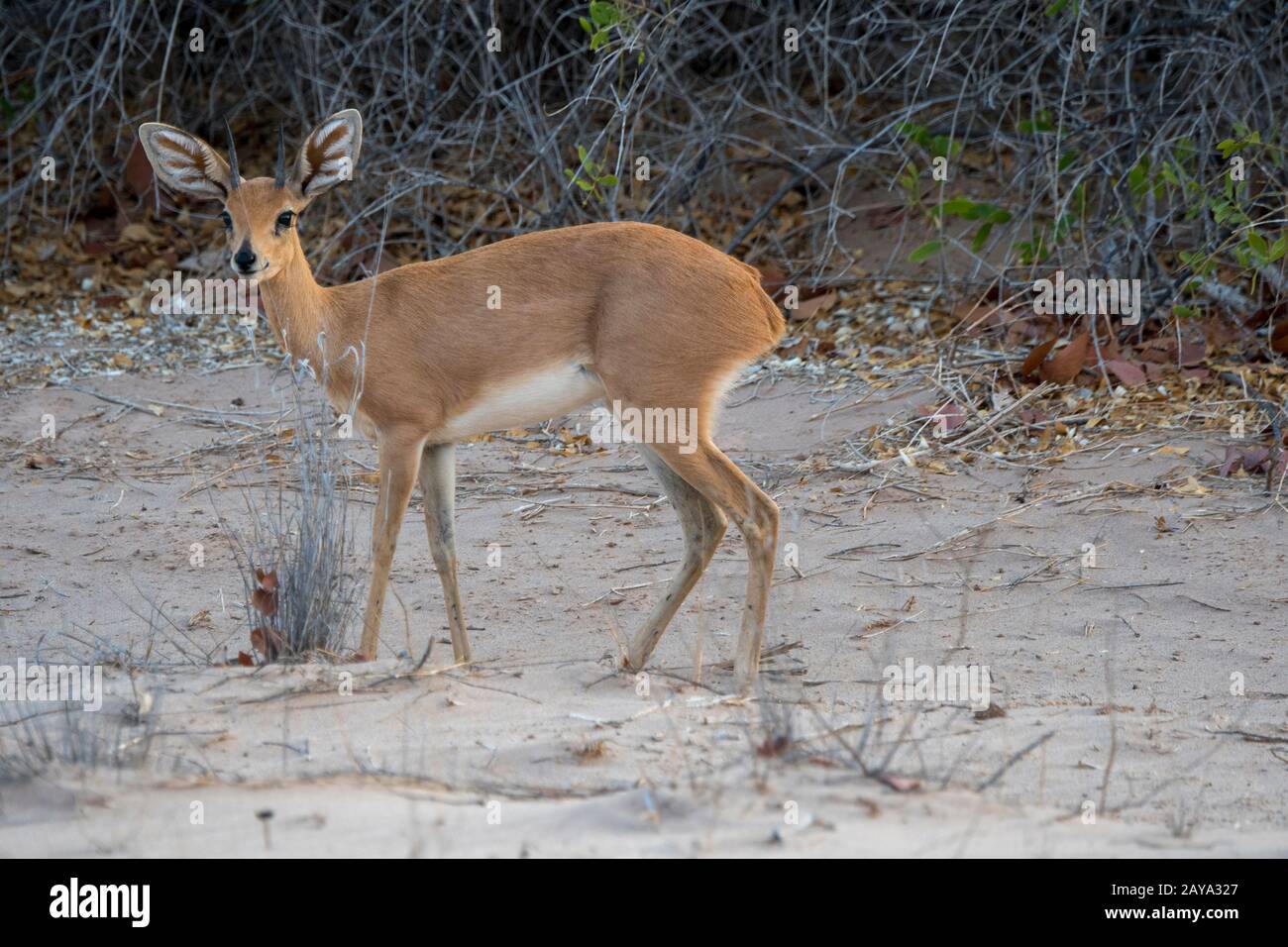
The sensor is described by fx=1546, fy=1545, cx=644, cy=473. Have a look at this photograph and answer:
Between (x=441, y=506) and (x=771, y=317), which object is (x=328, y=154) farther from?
(x=771, y=317)

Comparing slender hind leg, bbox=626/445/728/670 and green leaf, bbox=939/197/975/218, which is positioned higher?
green leaf, bbox=939/197/975/218

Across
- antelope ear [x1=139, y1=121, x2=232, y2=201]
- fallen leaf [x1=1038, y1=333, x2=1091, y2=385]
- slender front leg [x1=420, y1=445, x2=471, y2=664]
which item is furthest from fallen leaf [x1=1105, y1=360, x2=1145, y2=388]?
antelope ear [x1=139, y1=121, x2=232, y2=201]

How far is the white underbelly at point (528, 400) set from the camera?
19.0ft

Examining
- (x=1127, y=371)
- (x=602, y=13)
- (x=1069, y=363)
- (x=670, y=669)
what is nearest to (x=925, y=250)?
(x=1069, y=363)

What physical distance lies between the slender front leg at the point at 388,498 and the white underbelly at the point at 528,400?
0.58 feet

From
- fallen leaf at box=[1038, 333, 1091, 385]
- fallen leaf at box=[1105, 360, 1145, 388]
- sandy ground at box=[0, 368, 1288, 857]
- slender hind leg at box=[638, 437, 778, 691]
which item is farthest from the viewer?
fallen leaf at box=[1038, 333, 1091, 385]

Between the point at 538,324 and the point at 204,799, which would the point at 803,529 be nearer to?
the point at 538,324

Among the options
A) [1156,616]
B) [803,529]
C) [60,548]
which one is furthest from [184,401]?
[1156,616]

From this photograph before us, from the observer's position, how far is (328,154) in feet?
20.3

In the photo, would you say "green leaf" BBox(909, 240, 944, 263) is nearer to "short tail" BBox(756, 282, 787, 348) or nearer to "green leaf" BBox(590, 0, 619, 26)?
"green leaf" BBox(590, 0, 619, 26)

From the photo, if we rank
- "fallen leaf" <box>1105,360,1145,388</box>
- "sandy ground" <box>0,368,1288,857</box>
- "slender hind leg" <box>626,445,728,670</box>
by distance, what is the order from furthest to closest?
"fallen leaf" <box>1105,360,1145,388</box> < "slender hind leg" <box>626,445,728,670</box> < "sandy ground" <box>0,368,1288,857</box>

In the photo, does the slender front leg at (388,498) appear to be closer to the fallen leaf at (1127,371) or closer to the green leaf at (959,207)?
the green leaf at (959,207)

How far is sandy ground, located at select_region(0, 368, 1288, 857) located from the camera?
3658 millimetres

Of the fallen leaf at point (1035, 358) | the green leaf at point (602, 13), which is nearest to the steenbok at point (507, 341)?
the green leaf at point (602, 13)
